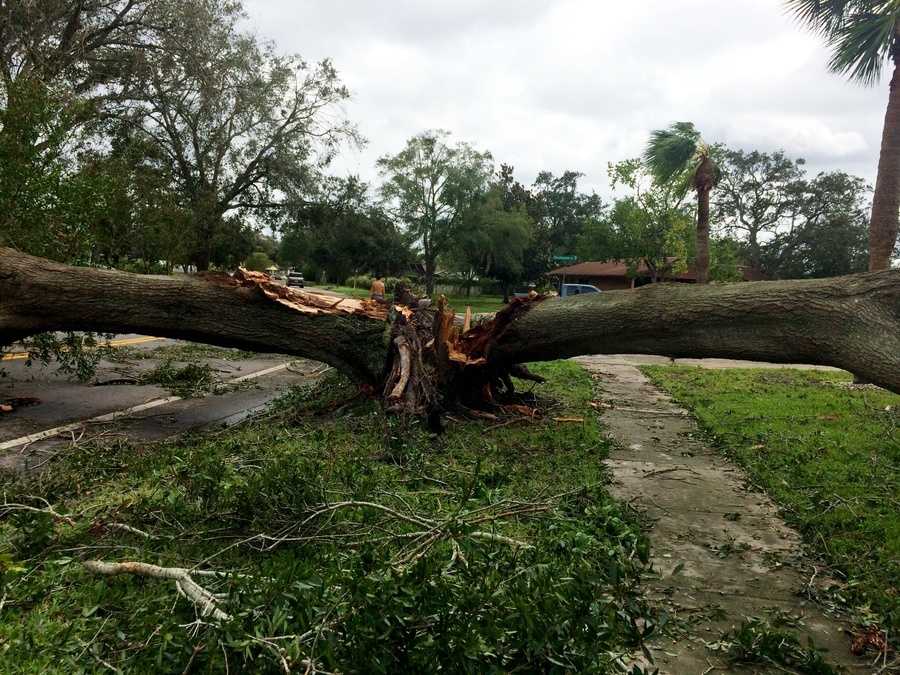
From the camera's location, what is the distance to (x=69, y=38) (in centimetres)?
1545

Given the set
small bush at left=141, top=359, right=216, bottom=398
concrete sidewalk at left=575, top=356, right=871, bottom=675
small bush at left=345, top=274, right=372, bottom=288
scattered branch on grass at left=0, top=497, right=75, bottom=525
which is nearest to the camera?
concrete sidewalk at left=575, top=356, right=871, bottom=675

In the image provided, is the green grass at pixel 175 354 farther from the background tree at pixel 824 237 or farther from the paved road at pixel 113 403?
the background tree at pixel 824 237

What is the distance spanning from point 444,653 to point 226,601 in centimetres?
81

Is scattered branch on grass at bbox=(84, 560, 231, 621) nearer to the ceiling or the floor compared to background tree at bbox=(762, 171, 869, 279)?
nearer to the floor

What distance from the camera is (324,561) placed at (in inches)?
114

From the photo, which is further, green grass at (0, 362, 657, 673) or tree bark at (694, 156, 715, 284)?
tree bark at (694, 156, 715, 284)

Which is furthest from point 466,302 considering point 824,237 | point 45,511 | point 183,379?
point 45,511

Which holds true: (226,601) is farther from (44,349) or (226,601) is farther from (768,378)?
(768,378)

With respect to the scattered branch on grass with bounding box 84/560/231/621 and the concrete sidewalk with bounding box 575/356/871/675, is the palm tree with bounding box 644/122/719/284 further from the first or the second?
the scattered branch on grass with bounding box 84/560/231/621

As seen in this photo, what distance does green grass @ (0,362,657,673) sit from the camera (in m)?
2.07

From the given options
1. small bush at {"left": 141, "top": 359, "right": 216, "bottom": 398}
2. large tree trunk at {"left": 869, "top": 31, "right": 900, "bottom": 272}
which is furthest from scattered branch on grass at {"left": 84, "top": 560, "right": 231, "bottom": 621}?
large tree trunk at {"left": 869, "top": 31, "right": 900, "bottom": 272}

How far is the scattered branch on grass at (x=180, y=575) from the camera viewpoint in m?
2.22

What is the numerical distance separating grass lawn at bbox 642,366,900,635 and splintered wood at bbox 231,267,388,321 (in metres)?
3.78

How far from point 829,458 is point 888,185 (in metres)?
7.43
